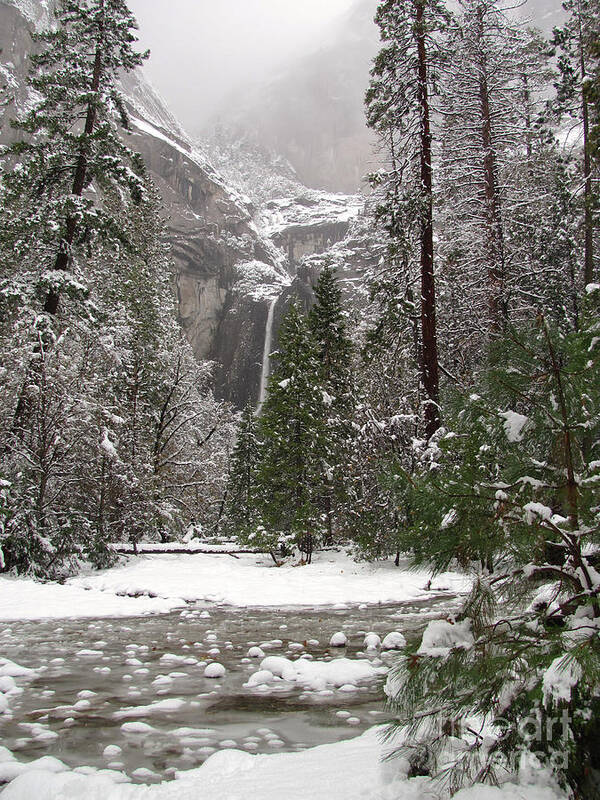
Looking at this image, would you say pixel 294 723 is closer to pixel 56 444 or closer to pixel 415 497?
pixel 415 497

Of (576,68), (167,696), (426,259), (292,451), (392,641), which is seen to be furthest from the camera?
(292,451)

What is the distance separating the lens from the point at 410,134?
11.4m

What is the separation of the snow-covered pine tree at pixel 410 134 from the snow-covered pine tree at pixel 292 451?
20.6 feet

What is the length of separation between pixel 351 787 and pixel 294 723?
59.1 inches

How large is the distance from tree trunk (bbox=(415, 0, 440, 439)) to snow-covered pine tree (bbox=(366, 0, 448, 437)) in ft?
0.06

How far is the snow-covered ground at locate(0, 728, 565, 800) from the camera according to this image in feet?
7.61

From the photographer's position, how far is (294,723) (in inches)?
149

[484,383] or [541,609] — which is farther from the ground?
[484,383]

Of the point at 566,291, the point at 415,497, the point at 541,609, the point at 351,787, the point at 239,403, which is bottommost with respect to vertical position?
the point at 351,787

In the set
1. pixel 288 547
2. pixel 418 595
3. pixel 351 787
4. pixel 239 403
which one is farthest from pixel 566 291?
pixel 239 403

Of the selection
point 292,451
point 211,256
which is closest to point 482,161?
point 292,451

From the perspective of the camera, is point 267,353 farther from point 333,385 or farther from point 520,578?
point 520,578

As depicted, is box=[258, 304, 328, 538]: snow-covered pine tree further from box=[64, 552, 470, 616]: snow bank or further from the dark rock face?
the dark rock face

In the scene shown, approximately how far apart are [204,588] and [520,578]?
9.45 metres
